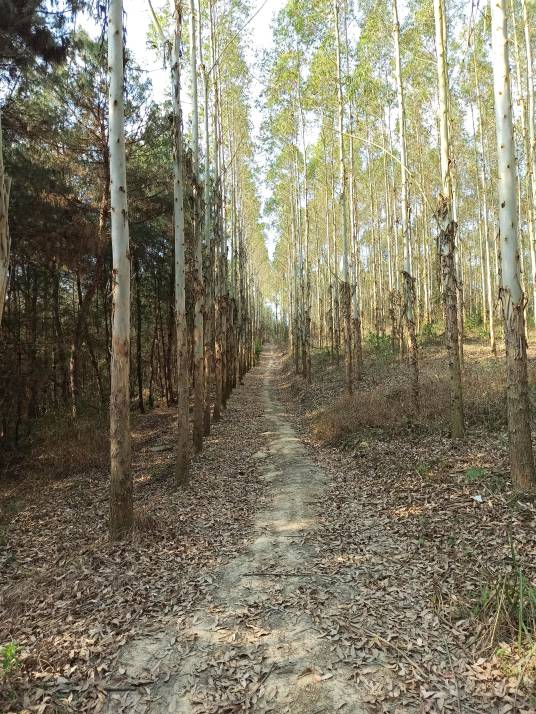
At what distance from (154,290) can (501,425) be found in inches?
614

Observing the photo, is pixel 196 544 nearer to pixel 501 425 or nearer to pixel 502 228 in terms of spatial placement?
pixel 502 228

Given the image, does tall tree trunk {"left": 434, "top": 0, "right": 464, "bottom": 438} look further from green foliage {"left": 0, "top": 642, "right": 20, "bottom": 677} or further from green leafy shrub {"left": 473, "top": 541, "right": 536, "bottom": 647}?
green foliage {"left": 0, "top": 642, "right": 20, "bottom": 677}

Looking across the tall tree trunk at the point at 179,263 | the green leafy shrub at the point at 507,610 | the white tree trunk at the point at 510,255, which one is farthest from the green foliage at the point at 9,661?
the white tree trunk at the point at 510,255

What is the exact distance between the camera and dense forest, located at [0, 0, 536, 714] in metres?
3.46

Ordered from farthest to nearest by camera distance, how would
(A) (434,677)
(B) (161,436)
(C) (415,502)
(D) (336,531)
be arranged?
(B) (161,436) → (C) (415,502) → (D) (336,531) → (A) (434,677)

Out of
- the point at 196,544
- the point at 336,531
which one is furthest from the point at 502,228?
the point at 196,544

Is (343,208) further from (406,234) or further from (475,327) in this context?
(475,327)

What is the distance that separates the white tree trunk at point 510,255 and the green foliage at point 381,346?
15821mm

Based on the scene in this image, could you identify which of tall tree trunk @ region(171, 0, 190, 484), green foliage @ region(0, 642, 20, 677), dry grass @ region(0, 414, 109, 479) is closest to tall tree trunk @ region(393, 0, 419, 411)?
tall tree trunk @ region(171, 0, 190, 484)

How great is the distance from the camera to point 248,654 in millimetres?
3602

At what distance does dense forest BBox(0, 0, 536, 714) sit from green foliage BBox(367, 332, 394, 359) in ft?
7.02

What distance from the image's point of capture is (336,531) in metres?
6.00

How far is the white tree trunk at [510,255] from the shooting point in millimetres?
5477

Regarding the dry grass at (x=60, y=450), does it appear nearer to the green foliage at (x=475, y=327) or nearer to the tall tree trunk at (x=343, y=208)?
Answer: the tall tree trunk at (x=343, y=208)
